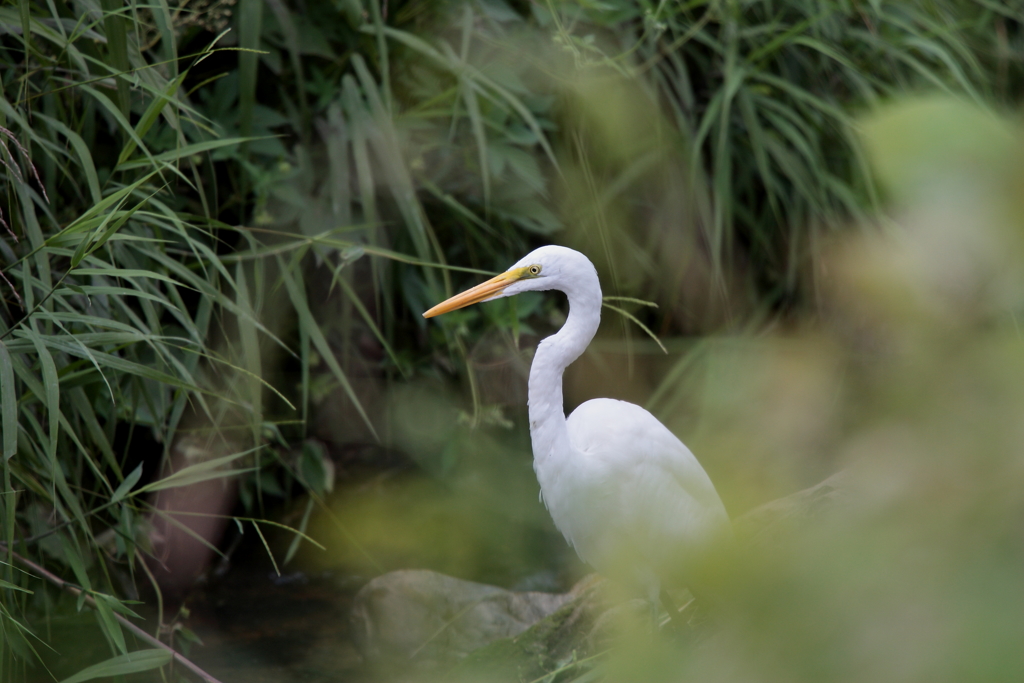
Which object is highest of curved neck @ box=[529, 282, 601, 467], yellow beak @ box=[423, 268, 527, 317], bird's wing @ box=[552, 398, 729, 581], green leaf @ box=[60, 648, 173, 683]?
yellow beak @ box=[423, 268, 527, 317]

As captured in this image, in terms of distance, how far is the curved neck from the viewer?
1.55 metres

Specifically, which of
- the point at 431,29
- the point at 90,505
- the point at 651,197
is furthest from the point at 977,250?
the point at 651,197

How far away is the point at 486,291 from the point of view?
5.21ft

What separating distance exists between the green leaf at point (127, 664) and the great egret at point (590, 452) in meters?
0.78

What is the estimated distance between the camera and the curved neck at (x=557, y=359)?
1550 millimetres

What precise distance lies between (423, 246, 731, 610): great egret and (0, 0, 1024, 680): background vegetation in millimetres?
140

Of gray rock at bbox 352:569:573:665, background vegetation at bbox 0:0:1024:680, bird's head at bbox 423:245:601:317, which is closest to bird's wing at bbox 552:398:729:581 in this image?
background vegetation at bbox 0:0:1024:680

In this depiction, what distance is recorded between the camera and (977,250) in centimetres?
26

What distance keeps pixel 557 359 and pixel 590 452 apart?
0.73 feet

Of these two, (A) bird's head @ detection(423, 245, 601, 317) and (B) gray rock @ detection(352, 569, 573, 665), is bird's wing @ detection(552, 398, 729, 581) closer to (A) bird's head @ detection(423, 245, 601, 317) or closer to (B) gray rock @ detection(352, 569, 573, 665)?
(A) bird's head @ detection(423, 245, 601, 317)

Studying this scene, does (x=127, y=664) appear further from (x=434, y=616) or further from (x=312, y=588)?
Answer: (x=312, y=588)

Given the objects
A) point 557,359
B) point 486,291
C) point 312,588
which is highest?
point 486,291

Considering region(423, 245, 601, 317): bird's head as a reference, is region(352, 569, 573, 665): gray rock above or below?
below

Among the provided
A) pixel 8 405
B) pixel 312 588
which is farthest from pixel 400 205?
pixel 312 588
